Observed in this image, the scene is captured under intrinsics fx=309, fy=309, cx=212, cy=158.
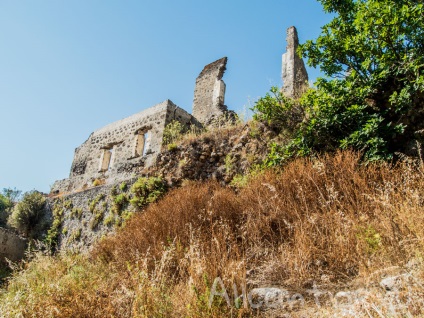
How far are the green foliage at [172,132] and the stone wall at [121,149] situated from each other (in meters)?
0.20

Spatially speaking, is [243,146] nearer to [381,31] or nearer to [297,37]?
[381,31]

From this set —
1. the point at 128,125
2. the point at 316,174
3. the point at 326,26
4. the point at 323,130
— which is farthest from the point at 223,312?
the point at 128,125

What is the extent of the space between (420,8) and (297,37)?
10.5 m

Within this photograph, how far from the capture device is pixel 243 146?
8.16 meters

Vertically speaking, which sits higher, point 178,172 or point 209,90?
point 209,90

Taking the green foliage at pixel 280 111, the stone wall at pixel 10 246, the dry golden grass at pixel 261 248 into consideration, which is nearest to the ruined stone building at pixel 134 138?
the stone wall at pixel 10 246

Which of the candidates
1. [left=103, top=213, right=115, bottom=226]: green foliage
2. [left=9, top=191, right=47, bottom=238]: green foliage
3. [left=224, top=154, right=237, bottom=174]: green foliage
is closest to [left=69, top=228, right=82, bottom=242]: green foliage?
[left=103, top=213, right=115, bottom=226]: green foliage

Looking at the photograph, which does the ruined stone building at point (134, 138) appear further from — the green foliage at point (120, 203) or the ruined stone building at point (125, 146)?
the green foliage at point (120, 203)

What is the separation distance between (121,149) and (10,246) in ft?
17.2

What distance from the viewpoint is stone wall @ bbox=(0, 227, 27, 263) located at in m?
9.82

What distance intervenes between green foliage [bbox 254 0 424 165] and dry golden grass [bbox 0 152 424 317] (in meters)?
0.59

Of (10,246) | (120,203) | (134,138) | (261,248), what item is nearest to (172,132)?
(134,138)

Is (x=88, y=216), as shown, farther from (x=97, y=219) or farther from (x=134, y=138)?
(x=134, y=138)

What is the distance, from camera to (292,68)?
45.4 feet
